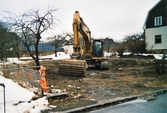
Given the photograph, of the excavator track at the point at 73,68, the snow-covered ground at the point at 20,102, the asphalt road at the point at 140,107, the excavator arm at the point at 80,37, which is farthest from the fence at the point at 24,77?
the excavator arm at the point at 80,37

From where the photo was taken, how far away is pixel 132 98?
20.0ft

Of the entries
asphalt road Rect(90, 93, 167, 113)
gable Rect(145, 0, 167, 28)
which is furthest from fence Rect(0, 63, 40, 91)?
gable Rect(145, 0, 167, 28)

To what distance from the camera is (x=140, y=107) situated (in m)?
5.18

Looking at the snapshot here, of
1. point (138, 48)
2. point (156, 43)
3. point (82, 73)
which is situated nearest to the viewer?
point (82, 73)

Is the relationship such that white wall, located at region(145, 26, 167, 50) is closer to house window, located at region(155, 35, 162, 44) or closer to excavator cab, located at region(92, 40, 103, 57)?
house window, located at region(155, 35, 162, 44)

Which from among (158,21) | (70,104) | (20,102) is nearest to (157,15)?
(158,21)

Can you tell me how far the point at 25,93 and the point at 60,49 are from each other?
170 ft

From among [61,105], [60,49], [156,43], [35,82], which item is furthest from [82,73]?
[60,49]

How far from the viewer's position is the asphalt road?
4.88 metres

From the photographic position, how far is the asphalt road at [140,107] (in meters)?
4.88

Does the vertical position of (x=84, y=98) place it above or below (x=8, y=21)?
below

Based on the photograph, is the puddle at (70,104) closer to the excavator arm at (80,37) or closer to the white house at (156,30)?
the excavator arm at (80,37)

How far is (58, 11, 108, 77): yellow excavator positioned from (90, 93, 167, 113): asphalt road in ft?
18.9

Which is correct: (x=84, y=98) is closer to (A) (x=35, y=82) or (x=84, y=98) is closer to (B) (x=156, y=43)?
(A) (x=35, y=82)
